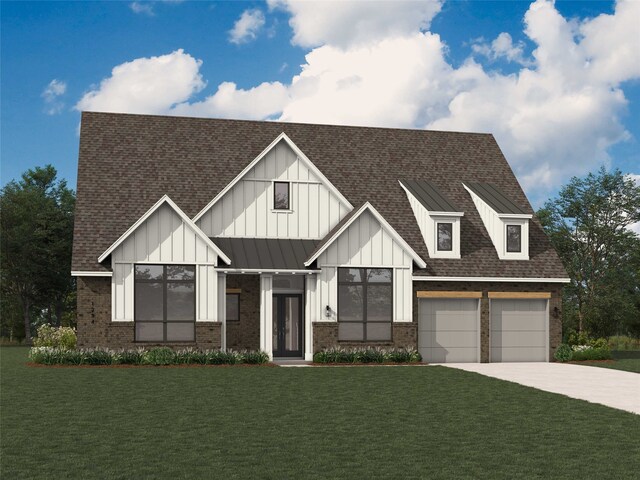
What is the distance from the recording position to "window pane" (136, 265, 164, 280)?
2833 cm

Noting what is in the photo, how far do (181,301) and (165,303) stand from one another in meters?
0.56

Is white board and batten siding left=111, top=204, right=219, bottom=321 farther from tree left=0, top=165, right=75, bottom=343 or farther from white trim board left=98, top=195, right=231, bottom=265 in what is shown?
tree left=0, top=165, right=75, bottom=343

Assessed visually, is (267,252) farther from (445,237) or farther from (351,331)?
(445,237)

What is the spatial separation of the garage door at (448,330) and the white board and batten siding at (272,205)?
5.05 meters

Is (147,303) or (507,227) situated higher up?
(507,227)

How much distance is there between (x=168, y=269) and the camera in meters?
28.6

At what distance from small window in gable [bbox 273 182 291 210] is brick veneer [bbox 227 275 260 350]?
2.83m

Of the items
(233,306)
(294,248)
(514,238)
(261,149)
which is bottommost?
(233,306)

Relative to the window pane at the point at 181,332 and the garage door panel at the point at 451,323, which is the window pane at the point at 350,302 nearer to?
the garage door panel at the point at 451,323

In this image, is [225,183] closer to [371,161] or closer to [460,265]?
[371,161]

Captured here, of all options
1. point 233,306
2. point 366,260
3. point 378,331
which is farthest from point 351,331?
point 233,306

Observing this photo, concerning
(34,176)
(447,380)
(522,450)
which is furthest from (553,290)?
(34,176)

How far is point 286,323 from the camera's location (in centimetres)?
3153

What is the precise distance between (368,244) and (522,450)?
1832cm
